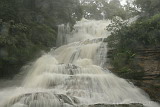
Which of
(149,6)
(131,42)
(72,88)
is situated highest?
(149,6)

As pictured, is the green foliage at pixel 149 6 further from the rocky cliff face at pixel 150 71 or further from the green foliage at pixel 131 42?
the rocky cliff face at pixel 150 71

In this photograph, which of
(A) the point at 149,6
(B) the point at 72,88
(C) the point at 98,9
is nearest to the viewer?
(B) the point at 72,88

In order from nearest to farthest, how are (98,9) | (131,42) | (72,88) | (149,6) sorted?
1. (72,88)
2. (131,42)
3. (149,6)
4. (98,9)

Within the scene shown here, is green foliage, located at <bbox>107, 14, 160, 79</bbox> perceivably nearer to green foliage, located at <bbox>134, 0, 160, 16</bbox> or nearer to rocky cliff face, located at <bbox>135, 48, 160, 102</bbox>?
rocky cliff face, located at <bbox>135, 48, 160, 102</bbox>

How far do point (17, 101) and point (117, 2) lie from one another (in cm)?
Answer: 3988

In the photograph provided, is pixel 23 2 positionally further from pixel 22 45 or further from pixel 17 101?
pixel 17 101

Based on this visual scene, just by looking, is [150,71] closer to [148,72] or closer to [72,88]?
[148,72]

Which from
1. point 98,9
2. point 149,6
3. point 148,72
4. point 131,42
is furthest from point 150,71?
point 98,9

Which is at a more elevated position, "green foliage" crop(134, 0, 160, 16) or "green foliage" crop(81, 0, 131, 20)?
"green foliage" crop(81, 0, 131, 20)

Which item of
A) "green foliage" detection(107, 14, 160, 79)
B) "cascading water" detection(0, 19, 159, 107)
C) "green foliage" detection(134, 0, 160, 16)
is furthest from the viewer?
"green foliage" detection(134, 0, 160, 16)

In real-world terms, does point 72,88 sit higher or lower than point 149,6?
lower

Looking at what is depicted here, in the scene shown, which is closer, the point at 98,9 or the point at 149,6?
the point at 149,6

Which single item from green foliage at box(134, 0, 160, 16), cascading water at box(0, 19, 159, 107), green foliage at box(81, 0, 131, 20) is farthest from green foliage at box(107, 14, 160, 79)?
green foliage at box(81, 0, 131, 20)

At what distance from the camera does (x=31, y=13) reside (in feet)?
66.7
